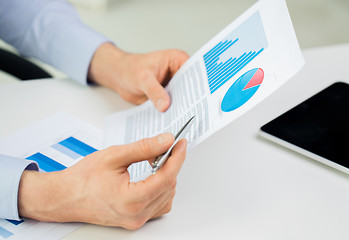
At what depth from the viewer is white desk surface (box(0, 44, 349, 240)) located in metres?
0.66

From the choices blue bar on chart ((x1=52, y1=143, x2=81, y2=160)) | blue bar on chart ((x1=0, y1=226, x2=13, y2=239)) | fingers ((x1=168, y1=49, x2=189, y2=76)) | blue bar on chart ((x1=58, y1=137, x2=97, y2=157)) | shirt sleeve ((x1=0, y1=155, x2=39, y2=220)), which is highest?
fingers ((x1=168, y1=49, x2=189, y2=76))

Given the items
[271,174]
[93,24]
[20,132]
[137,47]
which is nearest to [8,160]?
[20,132]

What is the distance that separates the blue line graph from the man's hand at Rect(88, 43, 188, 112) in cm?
15

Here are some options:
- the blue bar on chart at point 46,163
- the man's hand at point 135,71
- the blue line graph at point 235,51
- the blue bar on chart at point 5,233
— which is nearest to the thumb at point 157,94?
the man's hand at point 135,71

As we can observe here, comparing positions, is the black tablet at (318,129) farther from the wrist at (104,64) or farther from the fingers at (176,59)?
the wrist at (104,64)

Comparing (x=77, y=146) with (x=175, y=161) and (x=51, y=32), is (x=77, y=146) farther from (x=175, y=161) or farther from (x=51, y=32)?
(x=51, y=32)

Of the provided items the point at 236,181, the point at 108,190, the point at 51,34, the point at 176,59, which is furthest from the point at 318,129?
the point at 51,34

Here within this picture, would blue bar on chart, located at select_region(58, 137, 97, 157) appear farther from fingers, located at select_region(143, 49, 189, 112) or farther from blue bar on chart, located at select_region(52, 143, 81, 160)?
fingers, located at select_region(143, 49, 189, 112)

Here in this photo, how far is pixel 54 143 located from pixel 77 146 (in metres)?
0.05

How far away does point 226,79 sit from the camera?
0.75 m

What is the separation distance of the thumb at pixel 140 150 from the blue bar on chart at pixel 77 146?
20 centimetres

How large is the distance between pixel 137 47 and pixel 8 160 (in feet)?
7.03

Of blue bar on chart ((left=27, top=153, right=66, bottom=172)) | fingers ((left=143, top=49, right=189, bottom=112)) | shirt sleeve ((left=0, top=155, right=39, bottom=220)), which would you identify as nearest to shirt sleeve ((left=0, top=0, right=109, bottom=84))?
fingers ((left=143, top=49, right=189, bottom=112))

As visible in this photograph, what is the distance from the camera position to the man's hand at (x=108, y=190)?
60 cm
